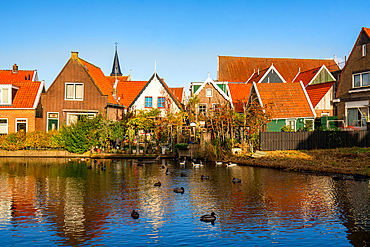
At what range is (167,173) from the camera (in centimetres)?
2311

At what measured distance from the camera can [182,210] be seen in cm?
1401

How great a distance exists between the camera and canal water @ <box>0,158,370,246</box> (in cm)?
1077

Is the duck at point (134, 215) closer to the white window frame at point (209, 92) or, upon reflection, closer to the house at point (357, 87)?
the house at point (357, 87)

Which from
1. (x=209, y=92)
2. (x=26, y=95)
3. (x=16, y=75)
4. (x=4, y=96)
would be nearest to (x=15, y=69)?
(x=16, y=75)

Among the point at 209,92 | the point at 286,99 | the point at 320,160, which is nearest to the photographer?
the point at 320,160

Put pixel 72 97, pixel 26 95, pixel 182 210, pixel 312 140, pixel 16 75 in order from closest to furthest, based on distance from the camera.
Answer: pixel 182 210
pixel 312 140
pixel 72 97
pixel 26 95
pixel 16 75

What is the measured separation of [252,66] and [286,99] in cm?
2861

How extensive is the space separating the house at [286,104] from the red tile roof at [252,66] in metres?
24.0

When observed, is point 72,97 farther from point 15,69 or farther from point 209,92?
point 209,92

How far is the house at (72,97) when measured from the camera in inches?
1597

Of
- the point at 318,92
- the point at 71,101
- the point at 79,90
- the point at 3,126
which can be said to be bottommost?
the point at 3,126

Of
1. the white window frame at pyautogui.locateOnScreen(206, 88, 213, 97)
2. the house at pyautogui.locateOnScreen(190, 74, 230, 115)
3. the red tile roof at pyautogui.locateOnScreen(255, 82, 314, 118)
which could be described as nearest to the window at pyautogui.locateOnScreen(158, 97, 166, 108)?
the house at pyautogui.locateOnScreen(190, 74, 230, 115)

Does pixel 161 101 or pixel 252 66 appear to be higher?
pixel 252 66

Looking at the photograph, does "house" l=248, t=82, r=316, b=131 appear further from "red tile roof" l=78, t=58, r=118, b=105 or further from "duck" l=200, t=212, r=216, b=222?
"duck" l=200, t=212, r=216, b=222
